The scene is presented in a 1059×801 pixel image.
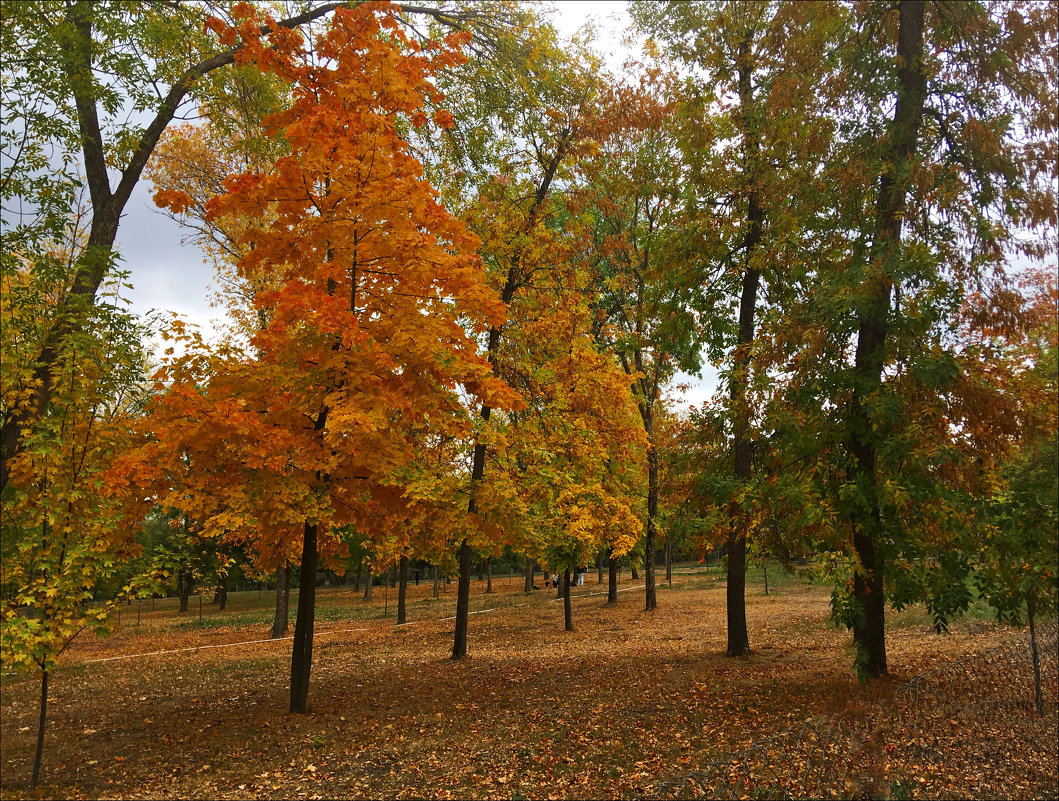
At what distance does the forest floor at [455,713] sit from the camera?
7250 millimetres

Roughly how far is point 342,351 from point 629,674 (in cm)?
769

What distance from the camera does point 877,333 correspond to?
9.20 meters

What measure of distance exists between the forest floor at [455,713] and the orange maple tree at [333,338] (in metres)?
1.91

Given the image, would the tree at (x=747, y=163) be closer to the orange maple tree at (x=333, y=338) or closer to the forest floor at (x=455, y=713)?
the forest floor at (x=455, y=713)

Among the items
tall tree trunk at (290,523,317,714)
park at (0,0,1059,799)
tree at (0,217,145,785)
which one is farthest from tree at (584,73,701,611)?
tree at (0,217,145,785)

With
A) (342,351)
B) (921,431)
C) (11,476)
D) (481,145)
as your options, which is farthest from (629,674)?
(481,145)

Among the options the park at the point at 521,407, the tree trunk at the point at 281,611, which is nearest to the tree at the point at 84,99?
the park at the point at 521,407

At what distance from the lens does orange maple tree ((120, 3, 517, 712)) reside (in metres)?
8.63

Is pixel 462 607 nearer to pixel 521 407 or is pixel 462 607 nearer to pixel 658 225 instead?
Result: pixel 521 407

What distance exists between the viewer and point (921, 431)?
25.1 ft

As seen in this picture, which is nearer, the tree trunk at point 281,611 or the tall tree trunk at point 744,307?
the tall tree trunk at point 744,307

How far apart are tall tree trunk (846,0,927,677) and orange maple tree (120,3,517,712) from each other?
16.7 ft

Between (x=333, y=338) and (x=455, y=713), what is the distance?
6038 millimetres

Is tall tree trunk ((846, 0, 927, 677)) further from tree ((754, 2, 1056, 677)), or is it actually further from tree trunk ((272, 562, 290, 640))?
tree trunk ((272, 562, 290, 640))
